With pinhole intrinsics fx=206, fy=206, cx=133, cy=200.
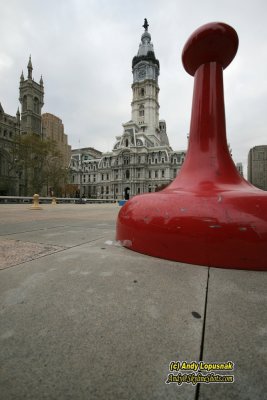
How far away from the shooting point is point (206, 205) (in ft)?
Result: 7.41

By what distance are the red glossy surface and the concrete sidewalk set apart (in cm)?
24

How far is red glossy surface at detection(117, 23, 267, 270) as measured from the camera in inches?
80.7

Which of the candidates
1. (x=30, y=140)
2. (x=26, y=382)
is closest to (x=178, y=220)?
(x=26, y=382)

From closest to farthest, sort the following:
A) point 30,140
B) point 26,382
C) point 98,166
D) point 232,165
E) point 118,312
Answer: point 26,382
point 118,312
point 232,165
point 30,140
point 98,166

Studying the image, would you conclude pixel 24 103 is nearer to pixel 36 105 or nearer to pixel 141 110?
pixel 36 105

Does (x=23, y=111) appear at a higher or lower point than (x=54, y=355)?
higher

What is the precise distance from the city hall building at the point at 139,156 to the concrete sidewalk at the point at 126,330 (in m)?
62.4

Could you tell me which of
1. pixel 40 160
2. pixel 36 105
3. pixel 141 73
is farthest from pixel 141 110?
pixel 40 160

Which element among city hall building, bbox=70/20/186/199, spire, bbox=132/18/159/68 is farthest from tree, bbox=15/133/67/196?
spire, bbox=132/18/159/68

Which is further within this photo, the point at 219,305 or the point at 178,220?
the point at 178,220

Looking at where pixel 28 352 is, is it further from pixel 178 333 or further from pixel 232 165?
pixel 232 165

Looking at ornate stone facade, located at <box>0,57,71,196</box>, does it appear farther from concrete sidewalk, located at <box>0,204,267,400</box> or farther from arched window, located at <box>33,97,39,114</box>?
concrete sidewalk, located at <box>0,204,267,400</box>

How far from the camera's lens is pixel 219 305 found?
1.36 metres

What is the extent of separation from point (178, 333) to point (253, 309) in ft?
1.90
